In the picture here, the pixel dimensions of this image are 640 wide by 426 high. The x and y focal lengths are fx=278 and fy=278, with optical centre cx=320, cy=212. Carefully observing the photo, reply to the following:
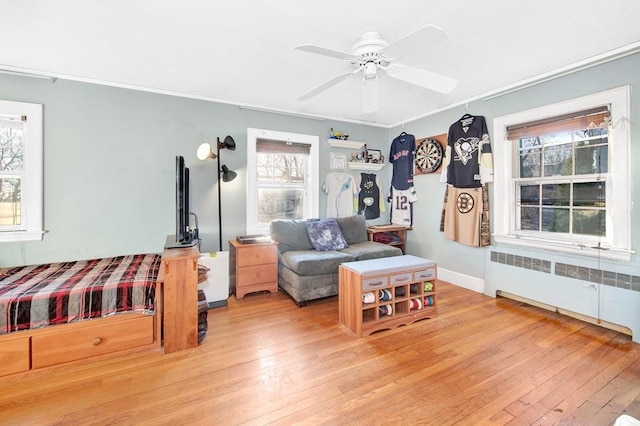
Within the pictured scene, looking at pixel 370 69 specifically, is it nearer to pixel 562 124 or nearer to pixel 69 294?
pixel 562 124

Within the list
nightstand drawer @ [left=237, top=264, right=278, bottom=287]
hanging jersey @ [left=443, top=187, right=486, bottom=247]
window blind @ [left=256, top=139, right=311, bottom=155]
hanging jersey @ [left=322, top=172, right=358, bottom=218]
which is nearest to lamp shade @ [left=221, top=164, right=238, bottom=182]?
window blind @ [left=256, top=139, right=311, bottom=155]

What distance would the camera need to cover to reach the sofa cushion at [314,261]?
296 centimetres

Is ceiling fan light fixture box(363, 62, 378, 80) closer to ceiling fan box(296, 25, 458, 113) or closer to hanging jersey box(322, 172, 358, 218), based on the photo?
ceiling fan box(296, 25, 458, 113)

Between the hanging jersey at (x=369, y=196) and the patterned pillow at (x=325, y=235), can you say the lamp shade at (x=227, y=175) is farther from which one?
the hanging jersey at (x=369, y=196)

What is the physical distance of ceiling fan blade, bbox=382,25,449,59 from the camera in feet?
4.81

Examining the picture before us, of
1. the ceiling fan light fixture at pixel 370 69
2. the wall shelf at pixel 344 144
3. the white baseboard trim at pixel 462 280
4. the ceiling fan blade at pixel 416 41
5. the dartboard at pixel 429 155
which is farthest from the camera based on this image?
the wall shelf at pixel 344 144

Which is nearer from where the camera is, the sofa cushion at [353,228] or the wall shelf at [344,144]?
the sofa cushion at [353,228]

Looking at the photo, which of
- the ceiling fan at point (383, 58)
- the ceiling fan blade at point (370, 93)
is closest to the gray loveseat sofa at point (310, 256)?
the ceiling fan blade at point (370, 93)

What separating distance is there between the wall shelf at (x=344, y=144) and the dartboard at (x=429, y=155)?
87 cm

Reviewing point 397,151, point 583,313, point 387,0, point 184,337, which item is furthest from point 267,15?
point 583,313

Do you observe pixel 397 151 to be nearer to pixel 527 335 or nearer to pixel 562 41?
pixel 562 41

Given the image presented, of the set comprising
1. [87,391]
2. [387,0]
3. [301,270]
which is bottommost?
[87,391]

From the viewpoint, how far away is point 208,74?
8.94 feet

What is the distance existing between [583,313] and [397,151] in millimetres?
2931
